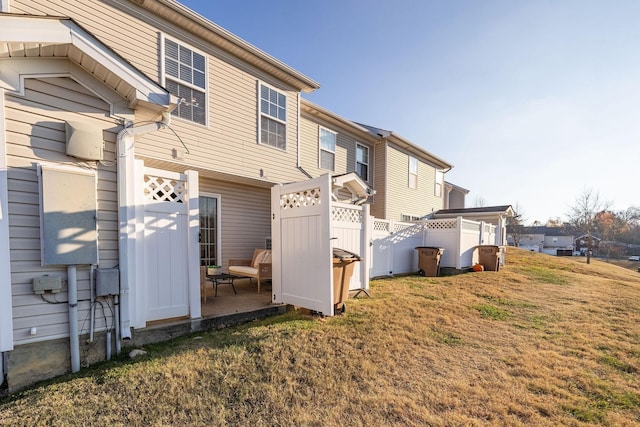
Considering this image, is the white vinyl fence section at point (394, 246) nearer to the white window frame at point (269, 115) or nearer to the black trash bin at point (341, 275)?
the black trash bin at point (341, 275)

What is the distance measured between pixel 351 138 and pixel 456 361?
31.1 feet

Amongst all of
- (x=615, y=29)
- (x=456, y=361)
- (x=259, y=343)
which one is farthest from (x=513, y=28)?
(x=259, y=343)

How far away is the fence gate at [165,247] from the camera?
12.1 ft

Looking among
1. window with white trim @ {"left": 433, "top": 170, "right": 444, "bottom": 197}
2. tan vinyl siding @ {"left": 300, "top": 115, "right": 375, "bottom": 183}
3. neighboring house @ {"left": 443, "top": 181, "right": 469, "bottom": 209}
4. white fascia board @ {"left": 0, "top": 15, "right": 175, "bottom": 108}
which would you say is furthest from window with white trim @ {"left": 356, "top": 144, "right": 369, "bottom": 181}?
neighboring house @ {"left": 443, "top": 181, "right": 469, "bottom": 209}

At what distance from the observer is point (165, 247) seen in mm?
3826

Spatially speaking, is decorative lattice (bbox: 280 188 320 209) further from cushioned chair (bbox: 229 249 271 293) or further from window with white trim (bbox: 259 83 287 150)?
window with white trim (bbox: 259 83 287 150)

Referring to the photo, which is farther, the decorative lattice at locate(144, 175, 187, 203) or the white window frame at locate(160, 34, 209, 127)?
the white window frame at locate(160, 34, 209, 127)

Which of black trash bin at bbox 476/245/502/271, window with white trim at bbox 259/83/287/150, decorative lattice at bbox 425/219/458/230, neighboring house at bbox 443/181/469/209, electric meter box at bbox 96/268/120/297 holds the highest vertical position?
window with white trim at bbox 259/83/287/150

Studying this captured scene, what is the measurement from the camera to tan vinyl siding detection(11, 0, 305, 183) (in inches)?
205

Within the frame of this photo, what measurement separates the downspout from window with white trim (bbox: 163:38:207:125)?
9.64 feet

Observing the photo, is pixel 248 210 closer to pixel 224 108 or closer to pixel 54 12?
pixel 224 108

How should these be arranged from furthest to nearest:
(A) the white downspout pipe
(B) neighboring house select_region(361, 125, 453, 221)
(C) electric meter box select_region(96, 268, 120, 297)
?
(B) neighboring house select_region(361, 125, 453, 221), (C) electric meter box select_region(96, 268, 120, 297), (A) the white downspout pipe

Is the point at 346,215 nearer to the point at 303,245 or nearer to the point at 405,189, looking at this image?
the point at 303,245

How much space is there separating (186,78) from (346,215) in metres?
4.77
